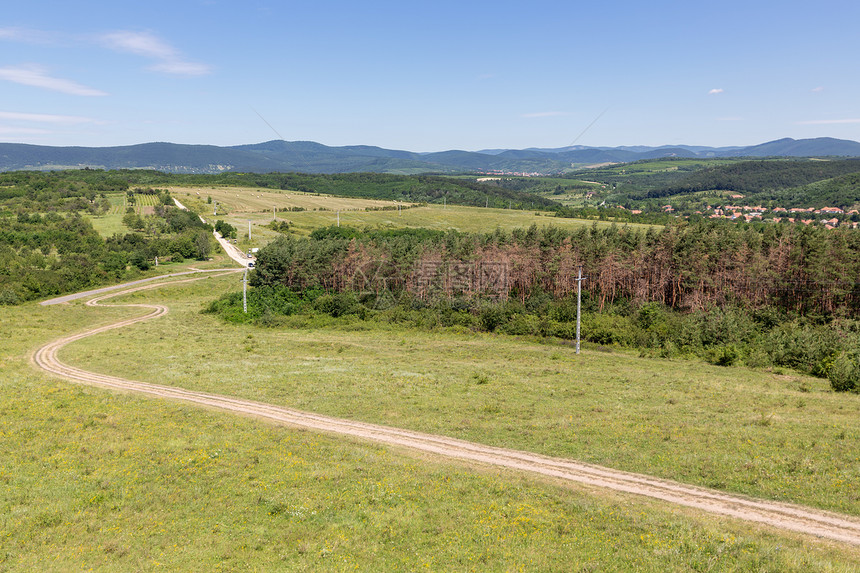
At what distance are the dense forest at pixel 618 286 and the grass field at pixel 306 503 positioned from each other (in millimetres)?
19424

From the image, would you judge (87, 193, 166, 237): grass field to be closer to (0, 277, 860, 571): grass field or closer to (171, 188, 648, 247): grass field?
(171, 188, 648, 247): grass field

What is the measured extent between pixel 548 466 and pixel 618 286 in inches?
2223

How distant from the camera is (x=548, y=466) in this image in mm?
21844

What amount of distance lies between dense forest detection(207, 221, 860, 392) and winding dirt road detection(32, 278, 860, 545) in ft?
104

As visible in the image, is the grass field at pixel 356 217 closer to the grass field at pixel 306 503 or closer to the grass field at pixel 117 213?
the grass field at pixel 117 213

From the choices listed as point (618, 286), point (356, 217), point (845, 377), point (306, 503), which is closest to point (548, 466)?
point (306, 503)

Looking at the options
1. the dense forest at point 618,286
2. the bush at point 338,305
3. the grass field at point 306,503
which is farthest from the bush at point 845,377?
the bush at point 338,305

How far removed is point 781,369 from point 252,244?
4371 inches

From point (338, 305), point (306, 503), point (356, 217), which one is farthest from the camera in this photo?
point (356, 217)

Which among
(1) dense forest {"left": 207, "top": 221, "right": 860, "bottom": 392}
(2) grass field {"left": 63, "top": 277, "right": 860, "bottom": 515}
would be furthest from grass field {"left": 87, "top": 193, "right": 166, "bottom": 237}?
(2) grass field {"left": 63, "top": 277, "right": 860, "bottom": 515}

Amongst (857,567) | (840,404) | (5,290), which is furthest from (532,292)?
(5,290)

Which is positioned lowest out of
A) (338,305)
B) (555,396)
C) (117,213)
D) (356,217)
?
(338,305)

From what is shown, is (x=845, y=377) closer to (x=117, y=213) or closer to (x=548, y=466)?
(x=548, y=466)

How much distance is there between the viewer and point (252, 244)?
124188 millimetres
